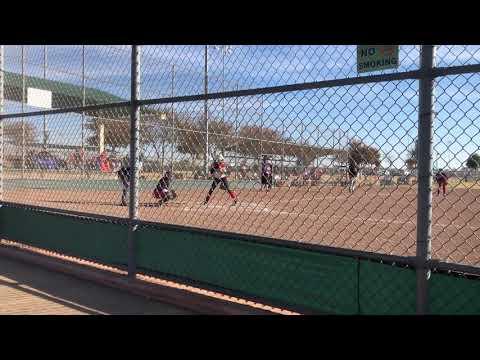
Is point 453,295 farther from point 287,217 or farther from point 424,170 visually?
point 287,217

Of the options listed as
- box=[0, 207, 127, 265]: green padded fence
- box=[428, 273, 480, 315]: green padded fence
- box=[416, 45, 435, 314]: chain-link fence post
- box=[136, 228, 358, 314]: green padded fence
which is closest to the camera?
box=[428, 273, 480, 315]: green padded fence

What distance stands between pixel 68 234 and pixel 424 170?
14.9 ft

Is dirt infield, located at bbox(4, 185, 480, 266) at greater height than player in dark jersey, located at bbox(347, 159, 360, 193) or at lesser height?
lesser

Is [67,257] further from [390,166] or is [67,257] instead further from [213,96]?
[390,166]

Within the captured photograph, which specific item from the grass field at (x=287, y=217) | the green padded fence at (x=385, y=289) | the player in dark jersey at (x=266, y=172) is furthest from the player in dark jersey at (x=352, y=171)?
the player in dark jersey at (x=266, y=172)

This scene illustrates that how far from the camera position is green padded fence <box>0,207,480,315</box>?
11.1 feet

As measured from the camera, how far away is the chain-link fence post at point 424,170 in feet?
10.8

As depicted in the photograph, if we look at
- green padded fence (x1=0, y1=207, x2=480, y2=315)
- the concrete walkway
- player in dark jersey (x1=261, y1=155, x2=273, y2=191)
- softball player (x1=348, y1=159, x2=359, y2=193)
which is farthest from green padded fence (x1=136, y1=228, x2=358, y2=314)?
player in dark jersey (x1=261, y1=155, x2=273, y2=191)

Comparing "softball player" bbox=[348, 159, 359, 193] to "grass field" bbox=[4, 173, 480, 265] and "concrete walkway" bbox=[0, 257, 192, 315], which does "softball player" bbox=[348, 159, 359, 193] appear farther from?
"concrete walkway" bbox=[0, 257, 192, 315]

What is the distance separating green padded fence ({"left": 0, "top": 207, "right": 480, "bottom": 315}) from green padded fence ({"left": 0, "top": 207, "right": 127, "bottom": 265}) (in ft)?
0.04

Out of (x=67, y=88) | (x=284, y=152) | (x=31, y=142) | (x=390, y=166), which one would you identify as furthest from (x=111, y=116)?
(x=67, y=88)

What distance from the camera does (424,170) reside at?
10.9ft

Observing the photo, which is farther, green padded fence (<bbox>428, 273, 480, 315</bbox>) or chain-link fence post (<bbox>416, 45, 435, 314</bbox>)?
chain-link fence post (<bbox>416, 45, 435, 314</bbox>)
